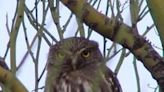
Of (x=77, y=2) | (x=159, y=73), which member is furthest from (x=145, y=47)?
(x=77, y=2)

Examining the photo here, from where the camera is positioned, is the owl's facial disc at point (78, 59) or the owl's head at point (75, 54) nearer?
the owl's head at point (75, 54)

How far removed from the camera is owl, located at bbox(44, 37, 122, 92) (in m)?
3.27

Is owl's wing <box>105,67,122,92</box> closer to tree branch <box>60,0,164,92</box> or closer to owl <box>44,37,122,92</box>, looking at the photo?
owl <box>44,37,122,92</box>

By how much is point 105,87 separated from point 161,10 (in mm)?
1987

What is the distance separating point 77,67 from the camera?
359 cm

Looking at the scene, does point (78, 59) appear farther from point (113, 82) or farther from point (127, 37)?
point (127, 37)

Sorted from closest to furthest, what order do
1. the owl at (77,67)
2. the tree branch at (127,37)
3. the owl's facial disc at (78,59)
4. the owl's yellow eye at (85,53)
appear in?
the tree branch at (127,37) → the owl at (77,67) → the owl's facial disc at (78,59) → the owl's yellow eye at (85,53)

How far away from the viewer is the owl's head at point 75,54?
3316 mm

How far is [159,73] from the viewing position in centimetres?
157

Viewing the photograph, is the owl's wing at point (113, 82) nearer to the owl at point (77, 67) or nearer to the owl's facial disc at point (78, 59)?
the owl at point (77, 67)

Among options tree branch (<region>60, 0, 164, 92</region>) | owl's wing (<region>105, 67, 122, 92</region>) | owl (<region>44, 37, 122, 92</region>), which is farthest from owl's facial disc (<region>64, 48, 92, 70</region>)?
tree branch (<region>60, 0, 164, 92</region>)

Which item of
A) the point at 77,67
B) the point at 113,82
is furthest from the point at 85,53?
the point at 113,82

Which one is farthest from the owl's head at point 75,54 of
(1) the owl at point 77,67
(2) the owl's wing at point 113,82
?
(2) the owl's wing at point 113,82

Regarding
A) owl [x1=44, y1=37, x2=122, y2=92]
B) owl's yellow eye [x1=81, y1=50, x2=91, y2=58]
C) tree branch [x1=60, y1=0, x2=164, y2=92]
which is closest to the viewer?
tree branch [x1=60, y1=0, x2=164, y2=92]
